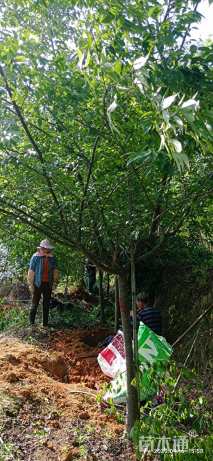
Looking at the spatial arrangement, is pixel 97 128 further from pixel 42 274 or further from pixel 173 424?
pixel 42 274

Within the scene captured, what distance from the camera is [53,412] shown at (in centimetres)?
372

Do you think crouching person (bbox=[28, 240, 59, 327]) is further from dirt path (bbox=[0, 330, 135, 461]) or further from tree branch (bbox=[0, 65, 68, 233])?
tree branch (bbox=[0, 65, 68, 233])

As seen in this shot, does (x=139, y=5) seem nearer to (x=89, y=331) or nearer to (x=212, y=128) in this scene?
(x=212, y=128)

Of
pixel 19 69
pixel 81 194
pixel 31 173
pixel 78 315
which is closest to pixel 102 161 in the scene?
pixel 81 194

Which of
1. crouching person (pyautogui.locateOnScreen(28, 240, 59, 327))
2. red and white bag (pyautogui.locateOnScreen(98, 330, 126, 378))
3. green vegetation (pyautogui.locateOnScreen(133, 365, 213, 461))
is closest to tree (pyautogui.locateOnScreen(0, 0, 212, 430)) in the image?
red and white bag (pyautogui.locateOnScreen(98, 330, 126, 378))

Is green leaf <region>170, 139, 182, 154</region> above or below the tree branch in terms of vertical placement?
below

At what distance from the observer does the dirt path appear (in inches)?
124

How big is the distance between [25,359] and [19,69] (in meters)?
3.70

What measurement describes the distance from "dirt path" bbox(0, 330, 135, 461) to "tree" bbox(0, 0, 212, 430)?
38 cm

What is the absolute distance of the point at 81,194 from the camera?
2.96m

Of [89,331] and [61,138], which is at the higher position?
[61,138]

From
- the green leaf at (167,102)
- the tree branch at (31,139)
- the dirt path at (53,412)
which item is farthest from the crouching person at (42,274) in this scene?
the green leaf at (167,102)

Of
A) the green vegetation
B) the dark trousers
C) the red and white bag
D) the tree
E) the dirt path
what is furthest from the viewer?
the dark trousers

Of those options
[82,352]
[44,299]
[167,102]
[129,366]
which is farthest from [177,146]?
[44,299]
